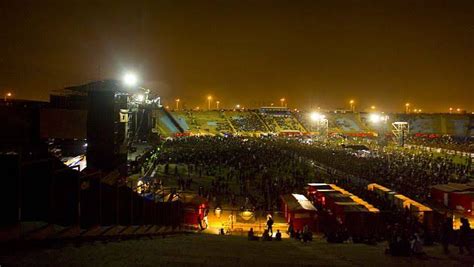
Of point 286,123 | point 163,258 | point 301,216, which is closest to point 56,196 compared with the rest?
point 163,258

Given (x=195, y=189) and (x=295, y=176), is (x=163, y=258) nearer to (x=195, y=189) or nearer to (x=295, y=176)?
(x=195, y=189)

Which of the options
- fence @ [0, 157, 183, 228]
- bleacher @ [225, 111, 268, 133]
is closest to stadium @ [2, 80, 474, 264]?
fence @ [0, 157, 183, 228]

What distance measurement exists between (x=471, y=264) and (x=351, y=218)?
23.5 feet

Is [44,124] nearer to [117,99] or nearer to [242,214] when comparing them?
[117,99]

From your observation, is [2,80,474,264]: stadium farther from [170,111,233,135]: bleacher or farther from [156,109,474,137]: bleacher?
[156,109,474,137]: bleacher

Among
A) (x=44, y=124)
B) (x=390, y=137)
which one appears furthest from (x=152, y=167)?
(x=390, y=137)

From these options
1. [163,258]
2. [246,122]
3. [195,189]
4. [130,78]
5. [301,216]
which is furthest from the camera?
[246,122]

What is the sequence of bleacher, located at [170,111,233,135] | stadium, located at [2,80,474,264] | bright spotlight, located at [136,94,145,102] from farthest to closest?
bleacher, located at [170,111,233,135] < bright spotlight, located at [136,94,145,102] < stadium, located at [2,80,474,264]

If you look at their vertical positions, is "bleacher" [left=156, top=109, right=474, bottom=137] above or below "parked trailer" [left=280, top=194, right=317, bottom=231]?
above

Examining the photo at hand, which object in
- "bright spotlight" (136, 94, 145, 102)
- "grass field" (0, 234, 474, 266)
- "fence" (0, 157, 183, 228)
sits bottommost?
"grass field" (0, 234, 474, 266)

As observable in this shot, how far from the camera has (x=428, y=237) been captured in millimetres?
11703

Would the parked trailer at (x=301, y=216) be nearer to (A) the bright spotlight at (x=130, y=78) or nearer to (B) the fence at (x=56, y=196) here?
(B) the fence at (x=56, y=196)

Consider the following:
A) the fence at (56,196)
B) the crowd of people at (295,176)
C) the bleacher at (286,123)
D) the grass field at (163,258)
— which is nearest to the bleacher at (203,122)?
the bleacher at (286,123)

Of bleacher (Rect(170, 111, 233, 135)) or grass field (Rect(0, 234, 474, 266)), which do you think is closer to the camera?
grass field (Rect(0, 234, 474, 266))
